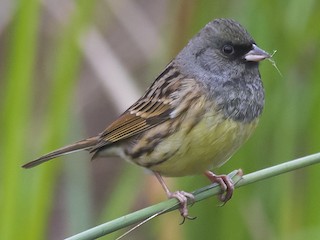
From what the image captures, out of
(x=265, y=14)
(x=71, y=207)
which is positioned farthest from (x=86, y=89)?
(x=265, y=14)

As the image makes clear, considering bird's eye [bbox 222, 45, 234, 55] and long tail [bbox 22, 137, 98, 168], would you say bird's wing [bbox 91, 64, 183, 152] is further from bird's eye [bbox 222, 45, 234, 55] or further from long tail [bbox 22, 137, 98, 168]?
bird's eye [bbox 222, 45, 234, 55]

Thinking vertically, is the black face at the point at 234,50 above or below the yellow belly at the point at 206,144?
above

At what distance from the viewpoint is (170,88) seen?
90.0 inches

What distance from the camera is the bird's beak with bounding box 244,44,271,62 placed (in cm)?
204

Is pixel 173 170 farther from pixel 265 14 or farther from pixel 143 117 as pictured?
pixel 265 14

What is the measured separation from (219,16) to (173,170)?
19.8 inches

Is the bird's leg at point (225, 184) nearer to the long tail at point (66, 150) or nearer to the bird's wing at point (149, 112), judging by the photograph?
the bird's wing at point (149, 112)

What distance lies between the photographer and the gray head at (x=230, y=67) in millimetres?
2096

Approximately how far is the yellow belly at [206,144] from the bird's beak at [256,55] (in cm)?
16

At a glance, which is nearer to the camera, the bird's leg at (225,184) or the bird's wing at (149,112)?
the bird's leg at (225,184)

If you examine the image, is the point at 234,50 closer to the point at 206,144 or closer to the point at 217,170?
the point at 206,144

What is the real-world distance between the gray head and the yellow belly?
4 cm

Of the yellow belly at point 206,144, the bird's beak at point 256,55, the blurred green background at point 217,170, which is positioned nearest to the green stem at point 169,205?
the yellow belly at point 206,144

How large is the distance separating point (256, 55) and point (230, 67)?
0.38 feet
